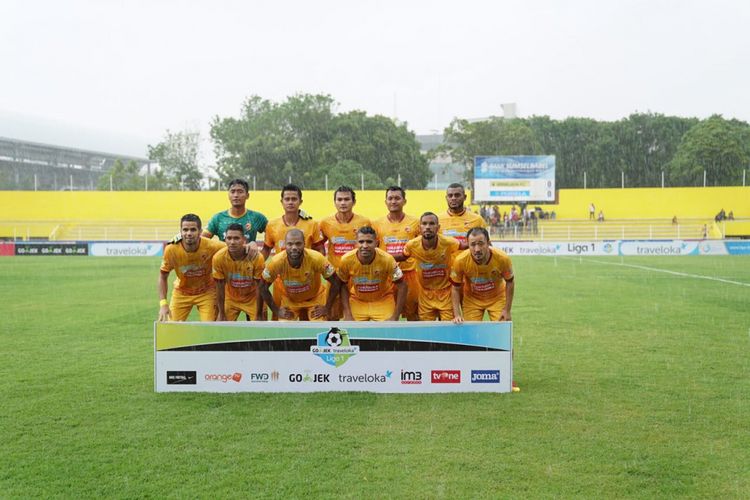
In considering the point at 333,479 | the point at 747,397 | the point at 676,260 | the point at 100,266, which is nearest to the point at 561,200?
the point at 676,260

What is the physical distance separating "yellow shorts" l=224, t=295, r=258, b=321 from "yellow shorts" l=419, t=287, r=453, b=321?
1.78 metres

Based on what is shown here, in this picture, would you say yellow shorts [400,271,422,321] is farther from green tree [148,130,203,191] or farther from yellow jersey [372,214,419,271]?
green tree [148,130,203,191]

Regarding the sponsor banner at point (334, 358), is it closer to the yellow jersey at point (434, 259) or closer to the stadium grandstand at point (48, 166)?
the yellow jersey at point (434, 259)

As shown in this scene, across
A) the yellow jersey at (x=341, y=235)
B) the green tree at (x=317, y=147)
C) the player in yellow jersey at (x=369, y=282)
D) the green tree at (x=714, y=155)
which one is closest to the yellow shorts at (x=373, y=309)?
the player in yellow jersey at (x=369, y=282)

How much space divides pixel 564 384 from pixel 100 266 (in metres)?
22.1

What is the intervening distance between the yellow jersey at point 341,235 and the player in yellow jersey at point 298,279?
0.60m

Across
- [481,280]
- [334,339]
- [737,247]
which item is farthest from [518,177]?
[334,339]

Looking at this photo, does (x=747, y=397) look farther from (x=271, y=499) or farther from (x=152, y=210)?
(x=152, y=210)

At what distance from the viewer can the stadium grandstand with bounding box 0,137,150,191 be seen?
6425 centimetres

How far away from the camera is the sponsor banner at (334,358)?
251 inches

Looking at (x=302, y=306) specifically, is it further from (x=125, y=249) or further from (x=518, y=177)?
(x=518, y=177)

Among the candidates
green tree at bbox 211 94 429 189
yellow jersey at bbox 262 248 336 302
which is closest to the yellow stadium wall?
green tree at bbox 211 94 429 189

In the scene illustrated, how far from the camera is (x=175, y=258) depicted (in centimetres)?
745

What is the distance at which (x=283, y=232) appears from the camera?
776 centimetres
